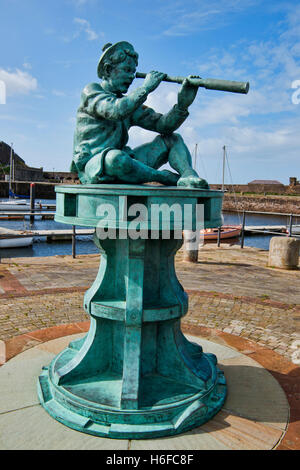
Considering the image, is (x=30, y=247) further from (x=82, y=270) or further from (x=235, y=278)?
(x=235, y=278)

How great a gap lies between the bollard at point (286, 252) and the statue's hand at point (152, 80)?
278 inches

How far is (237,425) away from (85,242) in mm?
20206

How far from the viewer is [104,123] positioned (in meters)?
3.07

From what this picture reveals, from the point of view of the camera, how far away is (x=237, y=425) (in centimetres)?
280

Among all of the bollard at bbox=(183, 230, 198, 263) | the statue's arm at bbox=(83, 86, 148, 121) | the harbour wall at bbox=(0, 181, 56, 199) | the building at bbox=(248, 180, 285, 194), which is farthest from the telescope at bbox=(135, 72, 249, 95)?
the harbour wall at bbox=(0, 181, 56, 199)

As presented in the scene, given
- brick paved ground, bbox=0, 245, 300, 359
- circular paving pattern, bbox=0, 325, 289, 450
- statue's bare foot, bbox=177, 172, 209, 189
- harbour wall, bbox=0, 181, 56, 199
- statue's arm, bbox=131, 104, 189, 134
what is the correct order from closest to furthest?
circular paving pattern, bbox=0, 325, 289, 450 < statue's bare foot, bbox=177, 172, 209, 189 < statue's arm, bbox=131, 104, 189, 134 < brick paved ground, bbox=0, 245, 300, 359 < harbour wall, bbox=0, 181, 56, 199

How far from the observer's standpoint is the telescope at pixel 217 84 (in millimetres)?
2653

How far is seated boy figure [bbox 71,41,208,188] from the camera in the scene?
2834 millimetres

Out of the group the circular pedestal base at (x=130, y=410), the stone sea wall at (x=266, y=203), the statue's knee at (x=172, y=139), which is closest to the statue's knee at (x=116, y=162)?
the statue's knee at (x=172, y=139)

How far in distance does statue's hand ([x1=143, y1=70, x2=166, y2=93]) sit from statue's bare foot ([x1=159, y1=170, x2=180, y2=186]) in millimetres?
703

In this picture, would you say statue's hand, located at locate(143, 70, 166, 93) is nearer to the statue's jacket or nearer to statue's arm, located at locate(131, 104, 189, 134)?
the statue's jacket

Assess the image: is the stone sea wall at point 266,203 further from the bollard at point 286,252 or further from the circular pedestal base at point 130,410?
the circular pedestal base at point 130,410

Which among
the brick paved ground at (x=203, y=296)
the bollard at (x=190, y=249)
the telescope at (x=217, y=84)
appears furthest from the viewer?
the bollard at (x=190, y=249)

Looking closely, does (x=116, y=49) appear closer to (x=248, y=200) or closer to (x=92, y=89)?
(x=92, y=89)
